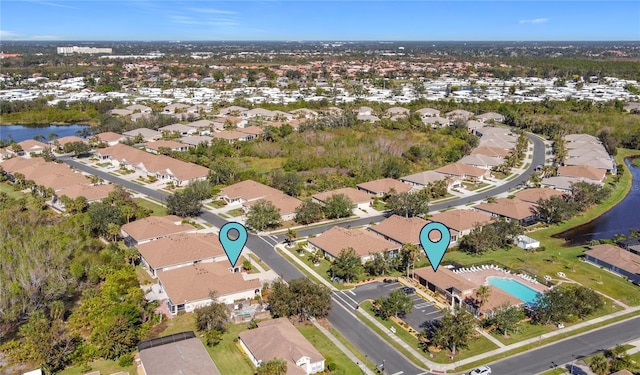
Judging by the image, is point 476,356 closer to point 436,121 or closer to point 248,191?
point 248,191

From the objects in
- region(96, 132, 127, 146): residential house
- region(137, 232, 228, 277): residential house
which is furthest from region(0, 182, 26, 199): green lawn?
region(137, 232, 228, 277): residential house

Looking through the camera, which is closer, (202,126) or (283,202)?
(283,202)

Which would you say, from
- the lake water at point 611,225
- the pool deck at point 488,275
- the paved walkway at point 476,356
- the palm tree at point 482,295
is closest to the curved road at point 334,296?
the paved walkway at point 476,356

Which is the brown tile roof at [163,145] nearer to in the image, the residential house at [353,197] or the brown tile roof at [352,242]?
the residential house at [353,197]

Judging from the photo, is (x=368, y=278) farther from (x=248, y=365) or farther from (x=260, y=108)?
(x=260, y=108)

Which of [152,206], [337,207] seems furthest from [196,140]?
[337,207]

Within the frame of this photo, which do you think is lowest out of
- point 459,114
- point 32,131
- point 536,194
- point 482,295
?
point 32,131

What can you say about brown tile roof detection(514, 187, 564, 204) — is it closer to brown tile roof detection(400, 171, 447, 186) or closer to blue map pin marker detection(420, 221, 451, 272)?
brown tile roof detection(400, 171, 447, 186)
